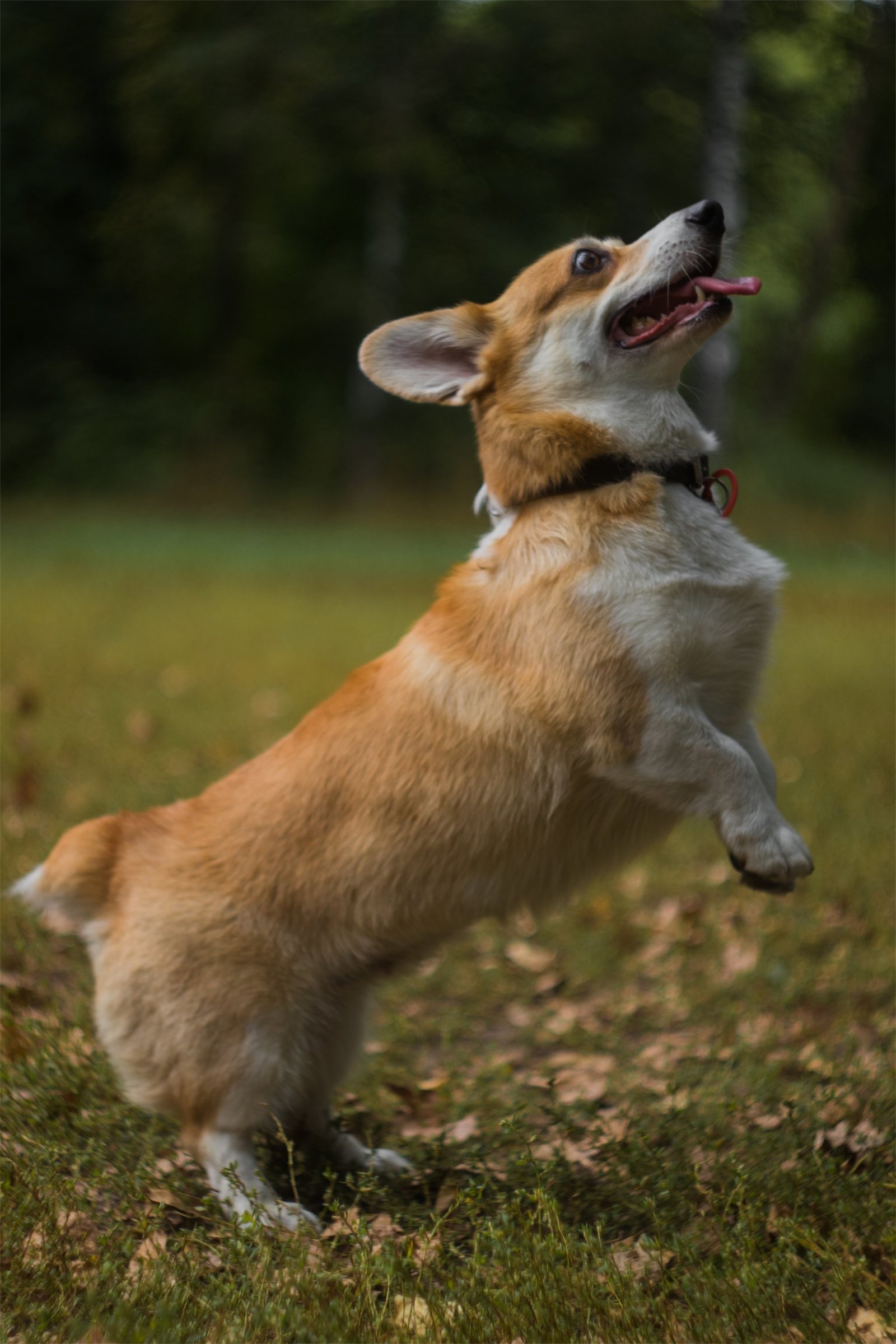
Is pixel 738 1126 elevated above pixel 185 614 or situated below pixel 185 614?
above

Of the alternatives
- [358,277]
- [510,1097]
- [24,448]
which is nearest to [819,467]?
[358,277]

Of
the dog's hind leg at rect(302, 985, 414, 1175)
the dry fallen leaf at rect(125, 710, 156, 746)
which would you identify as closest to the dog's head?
the dog's hind leg at rect(302, 985, 414, 1175)

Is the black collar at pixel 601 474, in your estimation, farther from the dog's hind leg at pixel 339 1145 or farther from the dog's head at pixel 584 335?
the dog's hind leg at pixel 339 1145

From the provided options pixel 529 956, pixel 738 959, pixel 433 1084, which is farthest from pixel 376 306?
pixel 433 1084

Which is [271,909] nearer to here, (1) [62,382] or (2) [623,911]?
(2) [623,911]

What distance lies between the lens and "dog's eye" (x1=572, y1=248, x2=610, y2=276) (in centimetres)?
298

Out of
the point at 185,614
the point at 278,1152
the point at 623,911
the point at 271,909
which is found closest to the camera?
the point at 271,909

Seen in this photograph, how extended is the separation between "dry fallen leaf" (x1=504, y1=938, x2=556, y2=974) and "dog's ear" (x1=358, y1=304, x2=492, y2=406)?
2.08m

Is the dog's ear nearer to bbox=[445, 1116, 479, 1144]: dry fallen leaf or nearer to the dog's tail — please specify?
the dog's tail

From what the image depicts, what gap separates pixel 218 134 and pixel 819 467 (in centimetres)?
1128

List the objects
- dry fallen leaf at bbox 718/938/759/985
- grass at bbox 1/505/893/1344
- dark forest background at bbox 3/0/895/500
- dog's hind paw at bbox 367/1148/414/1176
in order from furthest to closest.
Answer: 1. dark forest background at bbox 3/0/895/500
2. dry fallen leaf at bbox 718/938/759/985
3. dog's hind paw at bbox 367/1148/414/1176
4. grass at bbox 1/505/893/1344

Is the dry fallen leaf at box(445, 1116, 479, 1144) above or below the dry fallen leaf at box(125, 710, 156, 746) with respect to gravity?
above

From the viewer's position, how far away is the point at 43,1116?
2.80 m

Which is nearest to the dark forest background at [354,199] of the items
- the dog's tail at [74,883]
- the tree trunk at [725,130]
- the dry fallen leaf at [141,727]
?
the tree trunk at [725,130]
